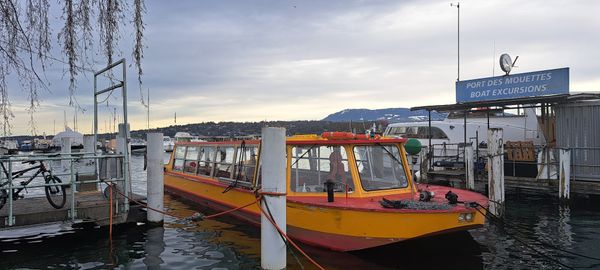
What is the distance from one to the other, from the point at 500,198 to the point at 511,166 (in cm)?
538

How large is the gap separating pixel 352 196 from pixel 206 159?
703 centimetres

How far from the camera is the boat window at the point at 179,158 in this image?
55.4ft

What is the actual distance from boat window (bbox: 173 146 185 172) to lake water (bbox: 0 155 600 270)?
4.84 m

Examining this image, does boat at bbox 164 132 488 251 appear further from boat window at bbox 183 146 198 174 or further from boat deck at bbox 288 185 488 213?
boat window at bbox 183 146 198 174

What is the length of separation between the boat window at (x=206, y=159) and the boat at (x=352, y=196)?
6.54 ft

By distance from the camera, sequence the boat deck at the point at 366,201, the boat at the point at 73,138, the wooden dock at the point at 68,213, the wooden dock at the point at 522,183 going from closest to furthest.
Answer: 1. the boat deck at the point at 366,201
2. the wooden dock at the point at 68,213
3. the wooden dock at the point at 522,183
4. the boat at the point at 73,138

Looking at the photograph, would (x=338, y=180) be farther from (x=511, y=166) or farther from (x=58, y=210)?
(x=511, y=166)

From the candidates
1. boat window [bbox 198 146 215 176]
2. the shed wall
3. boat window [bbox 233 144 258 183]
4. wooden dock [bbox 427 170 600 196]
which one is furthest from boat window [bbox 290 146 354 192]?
the shed wall

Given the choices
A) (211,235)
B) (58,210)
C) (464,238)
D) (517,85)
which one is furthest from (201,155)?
(517,85)

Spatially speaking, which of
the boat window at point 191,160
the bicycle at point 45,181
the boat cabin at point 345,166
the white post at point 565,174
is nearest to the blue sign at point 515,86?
the white post at point 565,174

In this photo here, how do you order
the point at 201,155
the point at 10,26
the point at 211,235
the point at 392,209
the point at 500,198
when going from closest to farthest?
the point at 10,26 < the point at 392,209 < the point at 211,235 < the point at 500,198 < the point at 201,155

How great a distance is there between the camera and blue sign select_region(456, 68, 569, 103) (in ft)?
49.6

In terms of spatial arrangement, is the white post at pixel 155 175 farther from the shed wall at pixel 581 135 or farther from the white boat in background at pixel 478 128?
the white boat in background at pixel 478 128

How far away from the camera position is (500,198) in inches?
484
